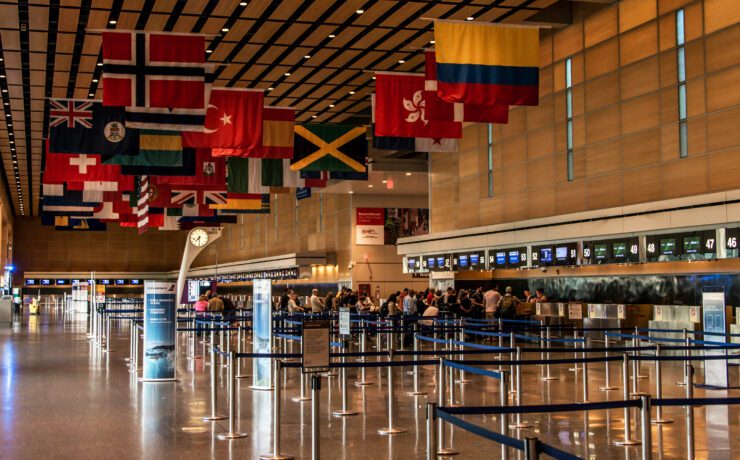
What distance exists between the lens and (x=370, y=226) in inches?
1832

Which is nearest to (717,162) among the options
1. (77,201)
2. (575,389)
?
(575,389)

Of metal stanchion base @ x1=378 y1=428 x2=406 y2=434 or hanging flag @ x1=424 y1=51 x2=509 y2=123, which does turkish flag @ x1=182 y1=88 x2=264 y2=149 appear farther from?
metal stanchion base @ x1=378 y1=428 x2=406 y2=434

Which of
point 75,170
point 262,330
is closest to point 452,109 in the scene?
point 262,330

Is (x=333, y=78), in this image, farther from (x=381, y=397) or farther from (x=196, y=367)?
(x=381, y=397)

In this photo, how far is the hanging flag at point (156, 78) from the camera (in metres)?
16.8

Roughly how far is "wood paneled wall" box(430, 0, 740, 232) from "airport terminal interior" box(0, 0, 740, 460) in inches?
2.7

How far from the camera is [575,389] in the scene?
606 inches

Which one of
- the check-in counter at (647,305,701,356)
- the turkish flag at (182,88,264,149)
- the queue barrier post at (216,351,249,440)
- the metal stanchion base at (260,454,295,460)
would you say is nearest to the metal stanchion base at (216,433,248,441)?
the queue barrier post at (216,351,249,440)

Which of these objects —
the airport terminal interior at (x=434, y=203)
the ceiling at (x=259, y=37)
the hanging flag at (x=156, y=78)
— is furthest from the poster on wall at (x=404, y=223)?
the hanging flag at (x=156, y=78)

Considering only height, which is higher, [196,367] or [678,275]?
[678,275]

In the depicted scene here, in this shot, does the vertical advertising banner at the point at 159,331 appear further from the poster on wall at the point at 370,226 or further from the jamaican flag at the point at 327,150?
A: the poster on wall at the point at 370,226

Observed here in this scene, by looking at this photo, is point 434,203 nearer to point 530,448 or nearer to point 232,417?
point 232,417

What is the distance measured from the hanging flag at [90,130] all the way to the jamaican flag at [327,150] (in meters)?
5.00

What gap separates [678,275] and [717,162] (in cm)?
368
